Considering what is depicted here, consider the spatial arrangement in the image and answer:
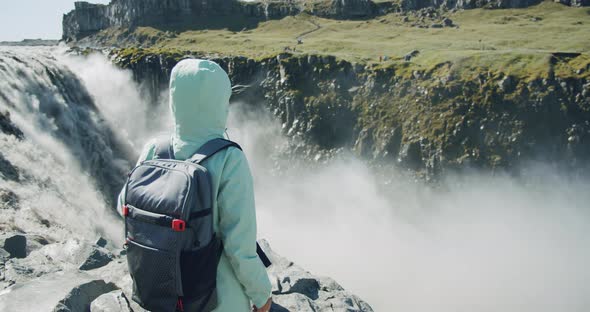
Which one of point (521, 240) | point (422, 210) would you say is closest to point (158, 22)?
point (422, 210)

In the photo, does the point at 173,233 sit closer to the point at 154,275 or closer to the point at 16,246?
the point at 154,275

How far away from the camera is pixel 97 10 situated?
477ft

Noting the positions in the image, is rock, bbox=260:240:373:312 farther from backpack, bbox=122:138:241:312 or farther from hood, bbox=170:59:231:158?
hood, bbox=170:59:231:158

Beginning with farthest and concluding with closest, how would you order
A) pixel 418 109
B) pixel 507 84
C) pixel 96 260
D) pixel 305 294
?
1. pixel 418 109
2. pixel 507 84
3. pixel 96 260
4. pixel 305 294

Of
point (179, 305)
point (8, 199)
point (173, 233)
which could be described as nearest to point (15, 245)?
point (8, 199)

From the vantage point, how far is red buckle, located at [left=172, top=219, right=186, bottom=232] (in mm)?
3543

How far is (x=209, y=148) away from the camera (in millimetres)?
3785

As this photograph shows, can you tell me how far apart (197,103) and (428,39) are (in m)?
87.0

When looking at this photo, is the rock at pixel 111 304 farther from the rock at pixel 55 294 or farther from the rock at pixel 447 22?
the rock at pixel 447 22

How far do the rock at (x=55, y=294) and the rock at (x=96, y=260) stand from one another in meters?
2.61

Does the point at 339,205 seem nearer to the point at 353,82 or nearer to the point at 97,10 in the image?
the point at 353,82

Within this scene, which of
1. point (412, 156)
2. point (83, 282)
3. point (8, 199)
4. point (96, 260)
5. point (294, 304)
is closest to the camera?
point (83, 282)

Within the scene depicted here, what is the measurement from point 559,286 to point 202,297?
4117cm

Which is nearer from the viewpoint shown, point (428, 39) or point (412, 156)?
point (412, 156)
